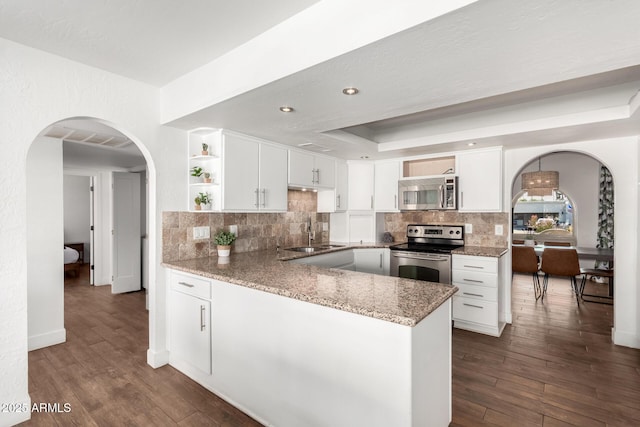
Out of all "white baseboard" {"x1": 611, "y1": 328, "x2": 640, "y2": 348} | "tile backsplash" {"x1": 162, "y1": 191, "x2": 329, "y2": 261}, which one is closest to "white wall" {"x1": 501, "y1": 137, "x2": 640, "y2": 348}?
"white baseboard" {"x1": 611, "y1": 328, "x2": 640, "y2": 348}

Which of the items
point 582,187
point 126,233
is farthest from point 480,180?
point 126,233

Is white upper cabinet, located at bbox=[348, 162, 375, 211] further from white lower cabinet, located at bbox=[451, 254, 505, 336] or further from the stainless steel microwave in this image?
white lower cabinet, located at bbox=[451, 254, 505, 336]

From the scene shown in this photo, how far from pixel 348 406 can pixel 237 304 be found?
0.98m

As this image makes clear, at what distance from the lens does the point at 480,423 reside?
2020mm

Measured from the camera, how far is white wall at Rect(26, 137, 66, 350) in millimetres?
3182

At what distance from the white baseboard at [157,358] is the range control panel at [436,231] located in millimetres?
3425

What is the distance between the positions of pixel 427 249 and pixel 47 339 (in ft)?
14.2

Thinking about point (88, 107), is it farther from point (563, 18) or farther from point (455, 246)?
point (455, 246)

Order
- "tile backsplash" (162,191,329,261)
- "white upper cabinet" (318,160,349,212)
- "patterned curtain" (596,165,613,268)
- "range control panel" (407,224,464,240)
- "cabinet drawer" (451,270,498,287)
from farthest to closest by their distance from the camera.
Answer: "patterned curtain" (596,165,613,268)
"white upper cabinet" (318,160,349,212)
"range control panel" (407,224,464,240)
"cabinet drawer" (451,270,498,287)
"tile backsplash" (162,191,329,261)

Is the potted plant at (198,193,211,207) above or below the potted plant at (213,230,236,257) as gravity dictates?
above

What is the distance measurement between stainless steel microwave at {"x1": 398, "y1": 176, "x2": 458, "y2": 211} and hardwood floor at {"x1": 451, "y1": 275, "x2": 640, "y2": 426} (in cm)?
156

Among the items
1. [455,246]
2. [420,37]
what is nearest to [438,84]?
[420,37]

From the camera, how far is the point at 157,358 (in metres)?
2.75

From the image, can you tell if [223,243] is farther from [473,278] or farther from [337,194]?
[473,278]
